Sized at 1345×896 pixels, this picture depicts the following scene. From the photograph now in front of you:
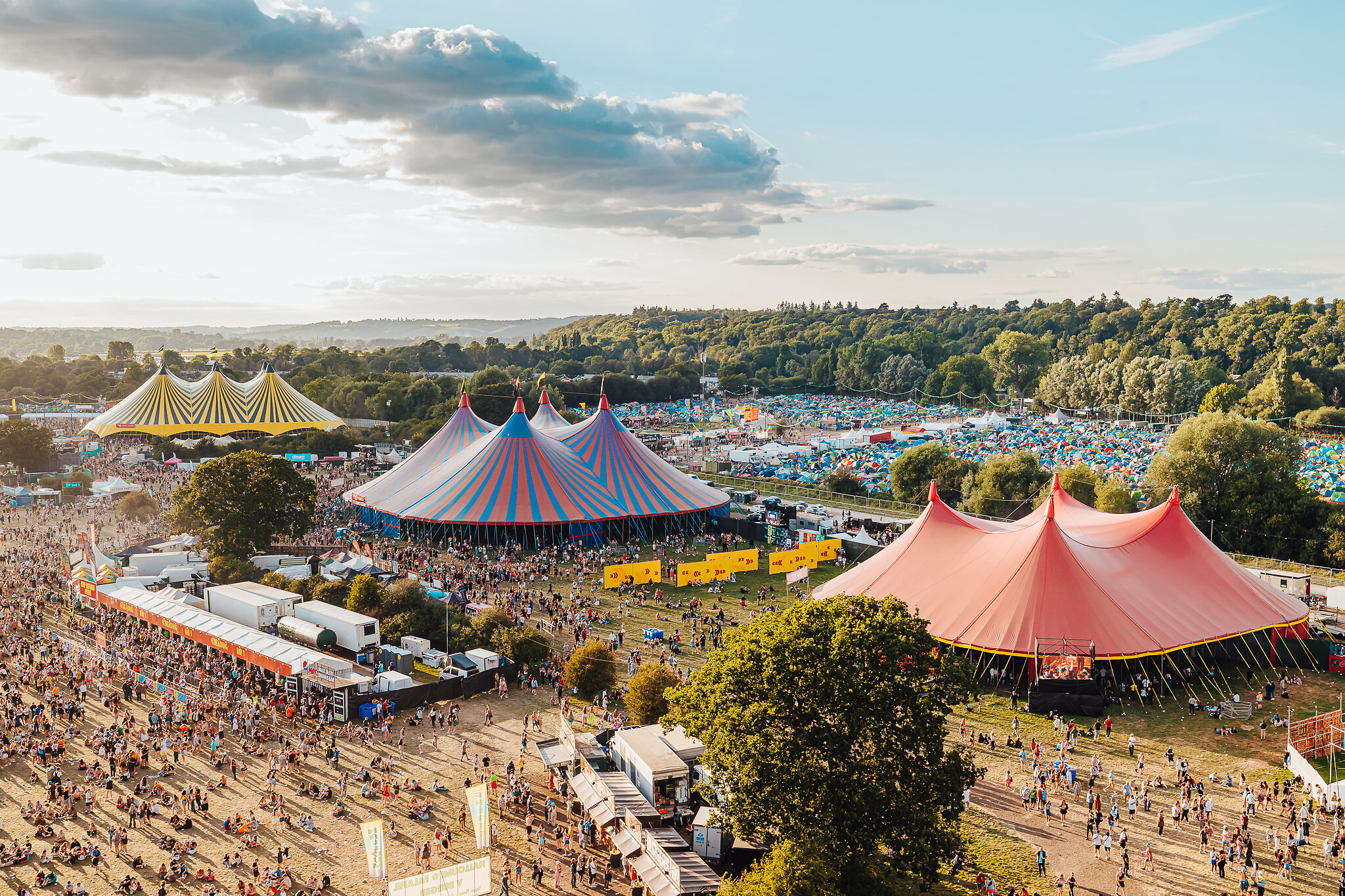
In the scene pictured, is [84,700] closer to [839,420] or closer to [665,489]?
[665,489]

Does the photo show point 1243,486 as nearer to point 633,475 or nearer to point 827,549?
point 827,549

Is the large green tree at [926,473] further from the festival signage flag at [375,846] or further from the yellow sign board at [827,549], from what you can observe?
the festival signage flag at [375,846]

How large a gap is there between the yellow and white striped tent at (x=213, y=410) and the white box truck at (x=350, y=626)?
44668 millimetres

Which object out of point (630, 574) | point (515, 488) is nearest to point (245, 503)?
point (515, 488)

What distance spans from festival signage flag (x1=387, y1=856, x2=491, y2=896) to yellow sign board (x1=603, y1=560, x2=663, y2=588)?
59.4ft

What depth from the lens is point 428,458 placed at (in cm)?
4400

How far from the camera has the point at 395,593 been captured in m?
27.1

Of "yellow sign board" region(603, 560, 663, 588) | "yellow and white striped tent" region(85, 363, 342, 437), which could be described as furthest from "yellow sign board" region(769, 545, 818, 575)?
"yellow and white striped tent" region(85, 363, 342, 437)

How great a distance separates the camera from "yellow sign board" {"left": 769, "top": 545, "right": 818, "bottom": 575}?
3353cm

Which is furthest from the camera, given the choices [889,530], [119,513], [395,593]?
[119,513]

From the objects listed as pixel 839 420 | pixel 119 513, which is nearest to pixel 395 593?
pixel 119 513

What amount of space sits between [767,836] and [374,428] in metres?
60.9

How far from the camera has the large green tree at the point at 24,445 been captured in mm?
58094

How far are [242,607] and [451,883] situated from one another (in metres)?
16.2
